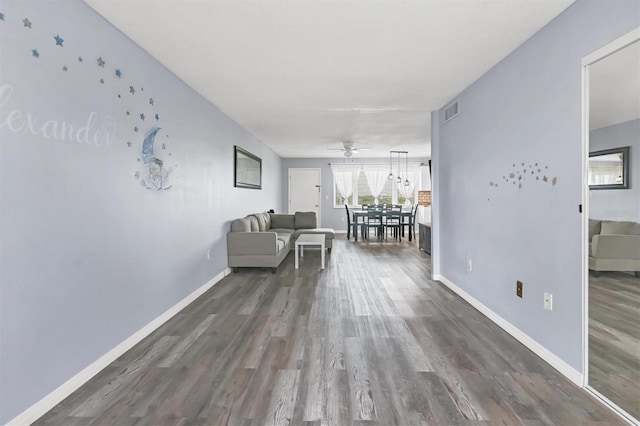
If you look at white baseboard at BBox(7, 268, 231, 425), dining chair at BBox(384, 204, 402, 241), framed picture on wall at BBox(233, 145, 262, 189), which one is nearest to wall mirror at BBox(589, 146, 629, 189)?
white baseboard at BBox(7, 268, 231, 425)

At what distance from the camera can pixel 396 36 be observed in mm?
2369

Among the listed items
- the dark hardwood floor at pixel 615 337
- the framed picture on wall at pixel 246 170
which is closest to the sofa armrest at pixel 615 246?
the dark hardwood floor at pixel 615 337

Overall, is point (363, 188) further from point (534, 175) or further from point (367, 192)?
point (534, 175)

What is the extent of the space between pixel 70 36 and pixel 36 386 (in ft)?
6.50

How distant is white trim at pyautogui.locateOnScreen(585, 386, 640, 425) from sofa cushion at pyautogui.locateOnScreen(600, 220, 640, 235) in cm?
92

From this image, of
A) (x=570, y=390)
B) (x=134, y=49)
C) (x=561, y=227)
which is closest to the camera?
(x=570, y=390)

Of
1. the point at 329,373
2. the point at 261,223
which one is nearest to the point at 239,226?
the point at 261,223

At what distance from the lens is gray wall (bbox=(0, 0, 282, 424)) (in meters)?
1.55

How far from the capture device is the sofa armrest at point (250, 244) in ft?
15.2

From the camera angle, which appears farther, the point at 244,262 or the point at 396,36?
the point at 244,262

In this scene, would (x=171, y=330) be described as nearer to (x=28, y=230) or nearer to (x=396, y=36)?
(x=28, y=230)

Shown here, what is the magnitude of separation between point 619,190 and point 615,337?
2.75ft

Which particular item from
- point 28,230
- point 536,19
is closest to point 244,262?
point 28,230

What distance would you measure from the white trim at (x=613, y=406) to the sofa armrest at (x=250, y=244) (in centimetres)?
364
